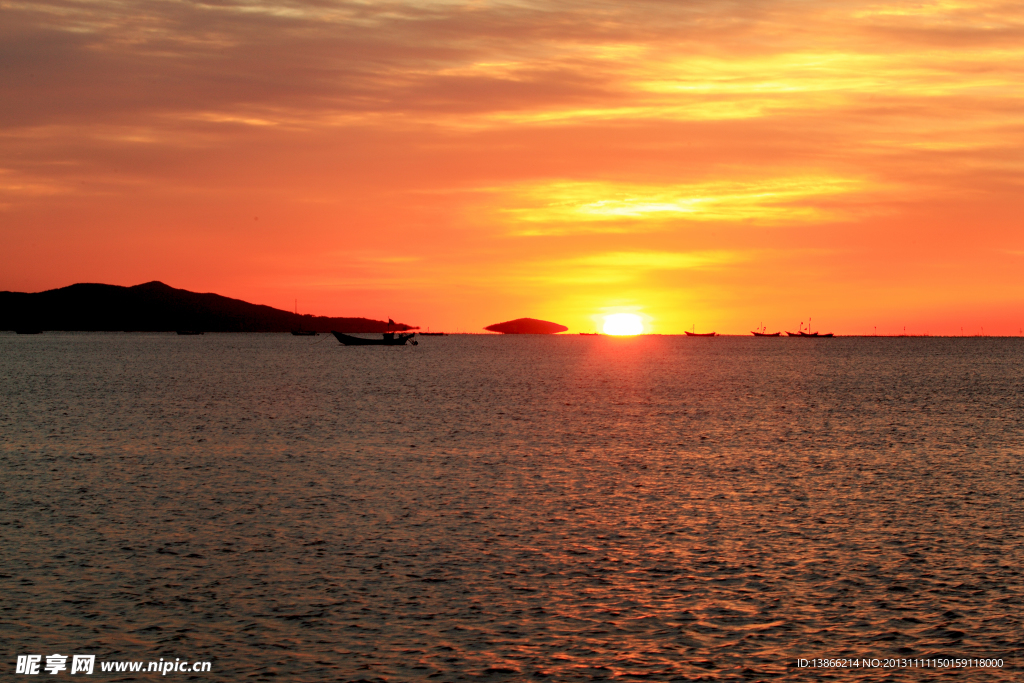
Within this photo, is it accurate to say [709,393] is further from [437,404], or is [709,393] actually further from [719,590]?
[719,590]

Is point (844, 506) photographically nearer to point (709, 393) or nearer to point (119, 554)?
point (119, 554)

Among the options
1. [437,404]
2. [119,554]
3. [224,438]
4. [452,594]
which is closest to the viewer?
[452,594]

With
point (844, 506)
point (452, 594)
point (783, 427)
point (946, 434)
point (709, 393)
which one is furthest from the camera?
point (709, 393)

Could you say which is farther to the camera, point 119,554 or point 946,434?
point 946,434

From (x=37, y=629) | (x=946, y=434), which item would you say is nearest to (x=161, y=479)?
(x=37, y=629)

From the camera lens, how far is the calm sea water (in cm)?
1972

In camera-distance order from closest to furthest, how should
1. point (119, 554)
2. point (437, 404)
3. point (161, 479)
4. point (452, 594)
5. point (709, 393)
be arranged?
point (452, 594) → point (119, 554) → point (161, 479) → point (437, 404) → point (709, 393)

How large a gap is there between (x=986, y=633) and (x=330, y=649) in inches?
573

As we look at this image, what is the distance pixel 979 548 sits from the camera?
95.4 feet

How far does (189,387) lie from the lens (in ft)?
377

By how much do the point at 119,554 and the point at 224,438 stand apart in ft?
112

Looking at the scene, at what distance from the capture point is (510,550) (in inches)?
1135

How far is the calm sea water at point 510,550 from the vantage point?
1972 cm

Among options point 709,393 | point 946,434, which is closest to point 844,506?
point 946,434
